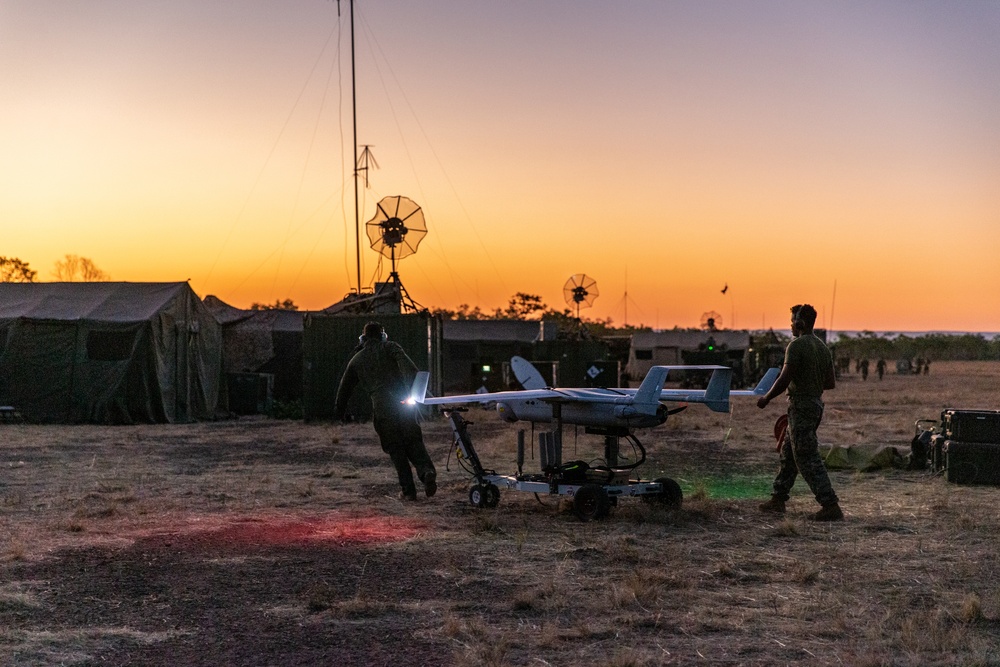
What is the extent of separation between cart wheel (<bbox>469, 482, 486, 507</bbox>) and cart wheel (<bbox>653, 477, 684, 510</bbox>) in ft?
6.16

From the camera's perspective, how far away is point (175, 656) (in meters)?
5.88

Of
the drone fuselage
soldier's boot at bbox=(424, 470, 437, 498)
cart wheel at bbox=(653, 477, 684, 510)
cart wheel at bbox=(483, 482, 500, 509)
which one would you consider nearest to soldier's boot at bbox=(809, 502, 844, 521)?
cart wheel at bbox=(653, 477, 684, 510)

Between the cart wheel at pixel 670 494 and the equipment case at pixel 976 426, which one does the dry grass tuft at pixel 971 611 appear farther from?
the equipment case at pixel 976 426

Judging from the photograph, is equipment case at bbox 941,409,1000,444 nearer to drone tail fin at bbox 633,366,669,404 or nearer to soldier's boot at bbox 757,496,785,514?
soldier's boot at bbox 757,496,785,514

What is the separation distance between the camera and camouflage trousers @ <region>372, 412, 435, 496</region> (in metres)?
11.9

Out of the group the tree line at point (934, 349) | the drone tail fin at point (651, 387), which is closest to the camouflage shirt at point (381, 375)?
the drone tail fin at point (651, 387)

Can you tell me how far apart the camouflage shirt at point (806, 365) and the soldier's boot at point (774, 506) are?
1108 mm

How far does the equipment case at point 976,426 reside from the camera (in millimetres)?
12969

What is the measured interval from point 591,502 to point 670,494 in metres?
0.98

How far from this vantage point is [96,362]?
26.3 meters

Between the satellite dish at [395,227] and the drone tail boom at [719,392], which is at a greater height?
the satellite dish at [395,227]

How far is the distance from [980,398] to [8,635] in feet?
127

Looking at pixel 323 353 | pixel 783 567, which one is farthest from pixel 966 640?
pixel 323 353

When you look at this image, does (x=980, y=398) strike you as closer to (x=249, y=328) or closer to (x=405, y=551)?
(x=249, y=328)
